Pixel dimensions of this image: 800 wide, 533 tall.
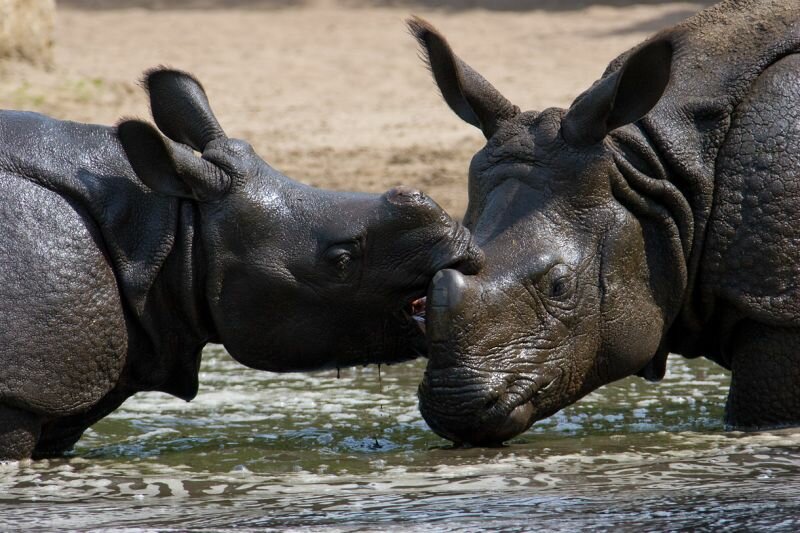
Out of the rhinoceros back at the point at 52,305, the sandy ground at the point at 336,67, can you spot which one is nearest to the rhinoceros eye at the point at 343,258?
the rhinoceros back at the point at 52,305

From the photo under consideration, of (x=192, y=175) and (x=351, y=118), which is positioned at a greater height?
(x=351, y=118)

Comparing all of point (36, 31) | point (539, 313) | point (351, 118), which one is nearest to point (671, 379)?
point (539, 313)

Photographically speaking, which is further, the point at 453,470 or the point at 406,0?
the point at 406,0

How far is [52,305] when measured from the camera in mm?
6477

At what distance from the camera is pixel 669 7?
74.7 ft

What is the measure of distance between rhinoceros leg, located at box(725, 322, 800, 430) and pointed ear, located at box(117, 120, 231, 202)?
225cm

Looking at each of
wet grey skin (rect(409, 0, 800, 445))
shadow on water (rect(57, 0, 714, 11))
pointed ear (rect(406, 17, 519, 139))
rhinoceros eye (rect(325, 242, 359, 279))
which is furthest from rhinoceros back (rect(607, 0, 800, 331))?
shadow on water (rect(57, 0, 714, 11))

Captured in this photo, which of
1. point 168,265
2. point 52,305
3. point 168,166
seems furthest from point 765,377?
point 52,305

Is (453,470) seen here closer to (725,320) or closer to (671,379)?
(725,320)

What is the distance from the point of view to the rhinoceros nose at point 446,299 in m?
6.54

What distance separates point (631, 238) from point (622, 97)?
0.57 metres

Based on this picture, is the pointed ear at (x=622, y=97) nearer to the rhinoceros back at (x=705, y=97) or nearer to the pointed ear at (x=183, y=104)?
the rhinoceros back at (x=705, y=97)

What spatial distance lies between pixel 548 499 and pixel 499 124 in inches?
74.7

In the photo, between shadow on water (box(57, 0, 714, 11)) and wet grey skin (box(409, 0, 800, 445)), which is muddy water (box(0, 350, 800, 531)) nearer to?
wet grey skin (box(409, 0, 800, 445))
